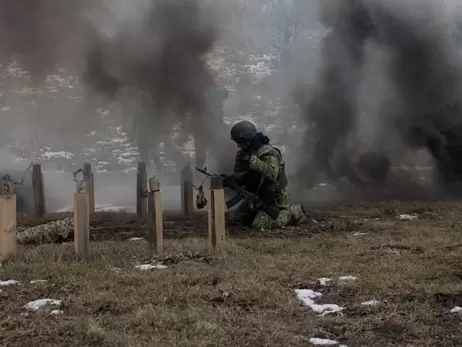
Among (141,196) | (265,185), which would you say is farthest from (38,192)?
(265,185)

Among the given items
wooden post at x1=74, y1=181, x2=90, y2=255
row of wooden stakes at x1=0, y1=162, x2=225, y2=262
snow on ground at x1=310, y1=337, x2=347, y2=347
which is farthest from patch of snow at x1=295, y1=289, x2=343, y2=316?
wooden post at x1=74, y1=181, x2=90, y2=255

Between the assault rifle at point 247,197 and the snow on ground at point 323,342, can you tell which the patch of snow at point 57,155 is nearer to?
the assault rifle at point 247,197

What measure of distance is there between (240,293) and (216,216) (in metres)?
2.33

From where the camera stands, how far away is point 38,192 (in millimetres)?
11875

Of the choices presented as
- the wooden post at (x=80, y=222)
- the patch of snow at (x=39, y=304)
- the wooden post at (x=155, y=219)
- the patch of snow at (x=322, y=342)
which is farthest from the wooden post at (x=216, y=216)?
the patch of snow at (x=322, y=342)

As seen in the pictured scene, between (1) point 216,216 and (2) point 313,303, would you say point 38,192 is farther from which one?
(2) point 313,303

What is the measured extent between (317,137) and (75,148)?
58.8ft

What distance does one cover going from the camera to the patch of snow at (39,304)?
4.45m

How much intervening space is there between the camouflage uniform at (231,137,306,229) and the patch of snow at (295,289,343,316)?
477cm

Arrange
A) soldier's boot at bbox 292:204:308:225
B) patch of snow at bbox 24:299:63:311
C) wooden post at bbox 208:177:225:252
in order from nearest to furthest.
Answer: patch of snow at bbox 24:299:63:311 < wooden post at bbox 208:177:225:252 < soldier's boot at bbox 292:204:308:225

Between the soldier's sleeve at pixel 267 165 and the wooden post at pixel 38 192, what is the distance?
15.4ft

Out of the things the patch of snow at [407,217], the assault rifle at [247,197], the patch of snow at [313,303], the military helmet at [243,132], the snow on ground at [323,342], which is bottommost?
the snow on ground at [323,342]

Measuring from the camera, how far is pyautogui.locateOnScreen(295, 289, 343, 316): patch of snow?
4.46 metres

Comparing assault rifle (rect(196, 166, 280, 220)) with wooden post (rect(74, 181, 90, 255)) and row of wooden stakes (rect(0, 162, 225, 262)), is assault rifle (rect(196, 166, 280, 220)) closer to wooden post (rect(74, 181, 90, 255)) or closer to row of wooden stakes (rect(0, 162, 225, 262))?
row of wooden stakes (rect(0, 162, 225, 262))
